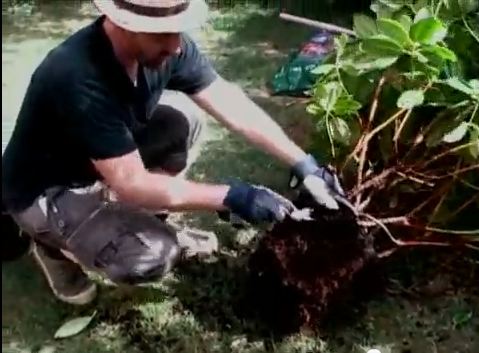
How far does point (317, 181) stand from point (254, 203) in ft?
0.27

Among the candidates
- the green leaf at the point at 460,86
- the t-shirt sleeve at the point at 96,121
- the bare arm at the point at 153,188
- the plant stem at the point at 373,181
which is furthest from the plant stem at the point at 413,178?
the t-shirt sleeve at the point at 96,121

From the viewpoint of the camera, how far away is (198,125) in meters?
1.12

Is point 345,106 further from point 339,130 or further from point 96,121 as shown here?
point 96,121

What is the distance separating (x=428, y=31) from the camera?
43.5 inches

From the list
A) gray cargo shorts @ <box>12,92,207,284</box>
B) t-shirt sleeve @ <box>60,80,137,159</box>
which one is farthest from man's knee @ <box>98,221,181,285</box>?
t-shirt sleeve @ <box>60,80,137,159</box>

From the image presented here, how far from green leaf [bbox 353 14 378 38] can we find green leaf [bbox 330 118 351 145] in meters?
0.10

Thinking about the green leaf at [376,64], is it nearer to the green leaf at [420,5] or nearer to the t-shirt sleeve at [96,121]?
the green leaf at [420,5]

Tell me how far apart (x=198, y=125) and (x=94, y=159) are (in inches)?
5.4

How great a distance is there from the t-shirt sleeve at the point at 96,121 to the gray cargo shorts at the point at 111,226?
0.04m

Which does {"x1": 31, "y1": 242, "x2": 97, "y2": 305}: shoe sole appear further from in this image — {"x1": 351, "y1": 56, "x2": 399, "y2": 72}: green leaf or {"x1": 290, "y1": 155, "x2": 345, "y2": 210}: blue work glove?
{"x1": 351, "y1": 56, "x2": 399, "y2": 72}: green leaf

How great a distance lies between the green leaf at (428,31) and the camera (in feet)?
3.60

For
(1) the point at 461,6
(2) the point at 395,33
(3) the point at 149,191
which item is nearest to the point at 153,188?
(3) the point at 149,191

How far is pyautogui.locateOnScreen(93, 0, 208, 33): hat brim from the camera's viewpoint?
1010mm

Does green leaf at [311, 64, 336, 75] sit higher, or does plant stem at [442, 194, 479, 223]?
green leaf at [311, 64, 336, 75]
